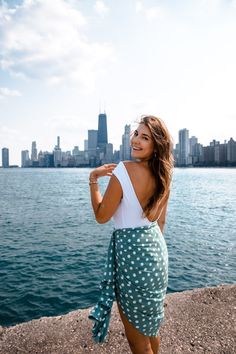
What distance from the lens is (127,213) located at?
2.61 metres

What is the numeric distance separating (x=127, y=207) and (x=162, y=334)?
2.86 meters

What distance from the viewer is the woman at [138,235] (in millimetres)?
Answer: 2564

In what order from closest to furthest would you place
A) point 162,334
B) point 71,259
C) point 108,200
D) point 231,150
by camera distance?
point 108,200, point 162,334, point 71,259, point 231,150

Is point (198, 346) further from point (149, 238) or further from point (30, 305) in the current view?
point (30, 305)

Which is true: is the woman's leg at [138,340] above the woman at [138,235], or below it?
below

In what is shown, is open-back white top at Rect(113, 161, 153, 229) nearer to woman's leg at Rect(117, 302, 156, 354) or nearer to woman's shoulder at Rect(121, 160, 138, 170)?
woman's shoulder at Rect(121, 160, 138, 170)

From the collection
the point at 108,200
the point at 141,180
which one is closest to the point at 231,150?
the point at 141,180

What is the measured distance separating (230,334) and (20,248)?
13.0m

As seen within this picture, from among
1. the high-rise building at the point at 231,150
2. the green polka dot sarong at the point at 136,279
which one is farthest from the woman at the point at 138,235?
the high-rise building at the point at 231,150

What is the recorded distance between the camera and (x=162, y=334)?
4.50m

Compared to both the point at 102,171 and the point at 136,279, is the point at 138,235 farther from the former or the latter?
the point at 102,171

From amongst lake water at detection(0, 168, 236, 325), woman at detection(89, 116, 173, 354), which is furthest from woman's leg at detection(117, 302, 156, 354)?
lake water at detection(0, 168, 236, 325)

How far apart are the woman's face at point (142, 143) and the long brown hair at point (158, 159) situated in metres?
0.04

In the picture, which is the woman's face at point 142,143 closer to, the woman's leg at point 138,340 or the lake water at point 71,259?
the woman's leg at point 138,340
